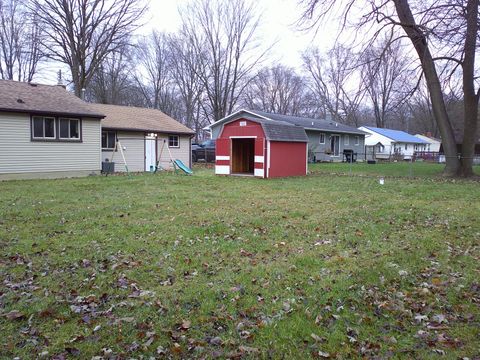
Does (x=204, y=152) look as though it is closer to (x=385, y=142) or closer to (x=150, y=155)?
(x=150, y=155)

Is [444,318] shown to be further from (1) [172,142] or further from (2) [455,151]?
(1) [172,142]

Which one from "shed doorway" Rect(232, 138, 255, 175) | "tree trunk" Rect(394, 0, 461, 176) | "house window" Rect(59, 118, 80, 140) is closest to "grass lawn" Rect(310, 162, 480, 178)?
"tree trunk" Rect(394, 0, 461, 176)

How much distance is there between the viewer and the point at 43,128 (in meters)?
17.8

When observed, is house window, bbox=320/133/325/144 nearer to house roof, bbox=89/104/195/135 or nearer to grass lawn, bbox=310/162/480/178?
grass lawn, bbox=310/162/480/178

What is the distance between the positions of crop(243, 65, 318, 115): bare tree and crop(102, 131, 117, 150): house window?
34313 millimetres

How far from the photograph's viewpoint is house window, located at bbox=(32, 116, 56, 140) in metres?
17.5

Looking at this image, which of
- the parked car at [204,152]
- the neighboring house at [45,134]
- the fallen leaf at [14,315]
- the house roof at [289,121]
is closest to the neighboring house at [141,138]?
the neighboring house at [45,134]

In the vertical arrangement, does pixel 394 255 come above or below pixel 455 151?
below

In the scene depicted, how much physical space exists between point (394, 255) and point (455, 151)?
16.1m

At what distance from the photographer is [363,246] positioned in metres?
6.32

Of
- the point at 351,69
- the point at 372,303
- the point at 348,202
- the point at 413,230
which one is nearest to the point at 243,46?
the point at 351,69

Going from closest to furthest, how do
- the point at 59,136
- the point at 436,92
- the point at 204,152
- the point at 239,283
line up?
1. the point at 239,283
2. the point at 59,136
3. the point at 436,92
4. the point at 204,152

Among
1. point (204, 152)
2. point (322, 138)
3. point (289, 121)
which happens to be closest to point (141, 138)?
point (204, 152)

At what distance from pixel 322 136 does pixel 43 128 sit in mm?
23935
